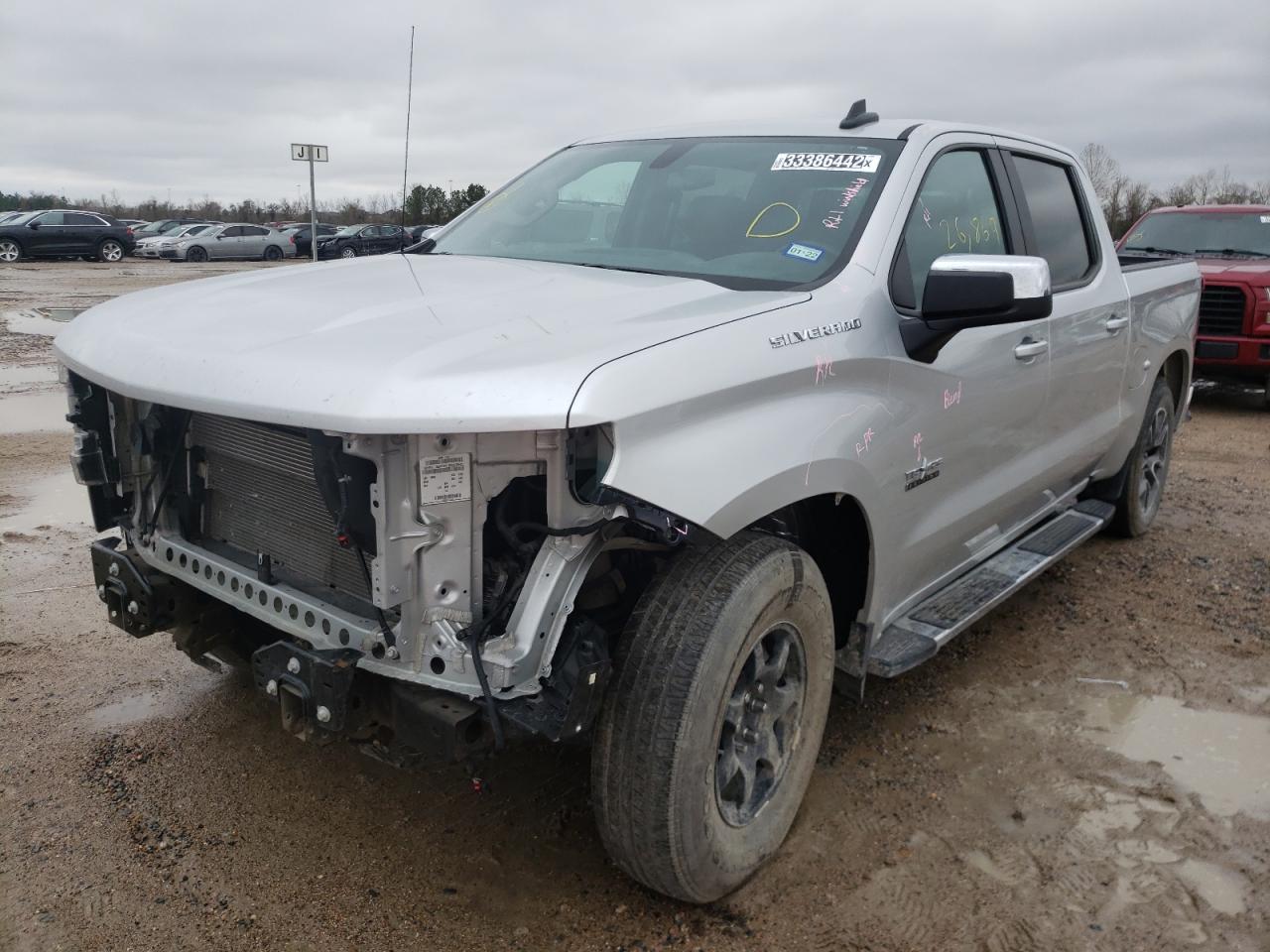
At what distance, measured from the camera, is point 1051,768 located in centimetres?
352

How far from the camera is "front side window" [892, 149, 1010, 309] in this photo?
10.5 feet

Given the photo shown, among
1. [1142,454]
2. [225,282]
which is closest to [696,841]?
[225,282]

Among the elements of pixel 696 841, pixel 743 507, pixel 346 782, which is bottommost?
pixel 346 782

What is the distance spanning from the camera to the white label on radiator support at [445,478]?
86.4 inches

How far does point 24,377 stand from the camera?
33.2 ft

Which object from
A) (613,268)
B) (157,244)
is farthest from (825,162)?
(157,244)

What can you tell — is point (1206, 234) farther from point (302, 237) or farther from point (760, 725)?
point (302, 237)

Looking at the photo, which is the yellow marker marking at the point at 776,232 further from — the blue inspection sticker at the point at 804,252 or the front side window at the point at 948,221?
the front side window at the point at 948,221

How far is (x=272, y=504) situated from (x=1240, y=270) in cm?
992

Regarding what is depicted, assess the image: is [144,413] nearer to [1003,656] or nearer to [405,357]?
[405,357]

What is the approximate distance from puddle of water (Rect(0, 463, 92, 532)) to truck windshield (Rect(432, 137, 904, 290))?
9.83ft

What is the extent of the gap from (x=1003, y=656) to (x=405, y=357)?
3168 millimetres

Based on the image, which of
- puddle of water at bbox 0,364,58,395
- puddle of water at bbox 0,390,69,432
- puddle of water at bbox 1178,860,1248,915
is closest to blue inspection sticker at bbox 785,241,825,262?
puddle of water at bbox 1178,860,1248,915

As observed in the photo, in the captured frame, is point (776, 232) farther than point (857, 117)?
No
